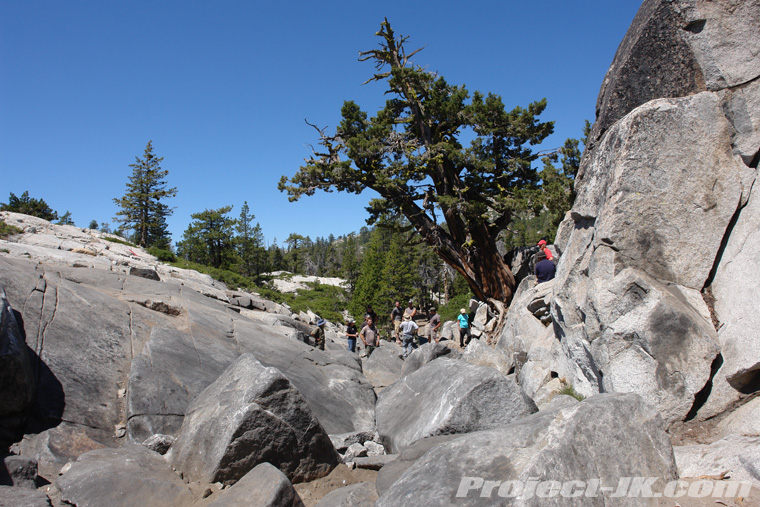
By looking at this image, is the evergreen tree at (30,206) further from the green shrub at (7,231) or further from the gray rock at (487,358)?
the gray rock at (487,358)

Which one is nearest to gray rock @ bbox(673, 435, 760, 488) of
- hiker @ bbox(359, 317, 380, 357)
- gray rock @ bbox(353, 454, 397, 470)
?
gray rock @ bbox(353, 454, 397, 470)

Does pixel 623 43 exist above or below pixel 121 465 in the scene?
above

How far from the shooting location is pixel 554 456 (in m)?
3.58

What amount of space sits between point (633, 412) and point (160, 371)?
752cm

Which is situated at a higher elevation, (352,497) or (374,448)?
(352,497)

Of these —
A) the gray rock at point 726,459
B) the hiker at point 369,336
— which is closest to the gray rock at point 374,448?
the gray rock at point 726,459

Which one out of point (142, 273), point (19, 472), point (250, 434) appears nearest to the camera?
point (19, 472)

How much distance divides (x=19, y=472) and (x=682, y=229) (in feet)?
29.8

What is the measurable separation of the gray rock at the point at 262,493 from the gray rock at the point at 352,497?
1.09 feet

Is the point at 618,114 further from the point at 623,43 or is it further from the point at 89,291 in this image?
the point at 89,291

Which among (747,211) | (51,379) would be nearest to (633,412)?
(747,211)

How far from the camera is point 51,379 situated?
700 centimetres

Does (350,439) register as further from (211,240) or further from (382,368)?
(211,240)

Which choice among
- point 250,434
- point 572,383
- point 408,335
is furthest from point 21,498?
point 408,335
